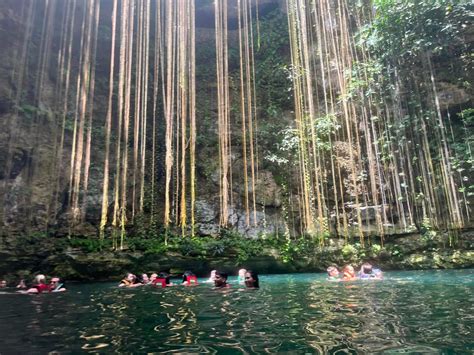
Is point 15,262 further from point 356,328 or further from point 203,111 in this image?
point 356,328

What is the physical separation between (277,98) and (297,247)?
552 cm

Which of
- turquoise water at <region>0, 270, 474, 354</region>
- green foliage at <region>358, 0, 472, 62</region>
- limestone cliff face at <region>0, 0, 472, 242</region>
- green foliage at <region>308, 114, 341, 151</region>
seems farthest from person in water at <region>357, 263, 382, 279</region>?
green foliage at <region>358, 0, 472, 62</region>

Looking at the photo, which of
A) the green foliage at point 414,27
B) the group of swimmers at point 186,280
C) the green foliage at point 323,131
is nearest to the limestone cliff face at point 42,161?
the green foliage at point 323,131

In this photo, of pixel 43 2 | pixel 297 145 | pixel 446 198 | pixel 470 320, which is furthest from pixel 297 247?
pixel 43 2

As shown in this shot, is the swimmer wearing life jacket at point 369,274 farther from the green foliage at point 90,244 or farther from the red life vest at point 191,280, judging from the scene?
the green foliage at point 90,244

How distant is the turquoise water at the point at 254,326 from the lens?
2396 millimetres

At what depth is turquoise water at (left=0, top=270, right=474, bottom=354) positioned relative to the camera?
2.40 m

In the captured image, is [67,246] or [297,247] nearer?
[67,246]

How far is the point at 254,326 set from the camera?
10.0 feet

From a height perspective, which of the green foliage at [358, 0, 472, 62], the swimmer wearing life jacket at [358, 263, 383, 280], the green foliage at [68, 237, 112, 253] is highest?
the green foliage at [358, 0, 472, 62]

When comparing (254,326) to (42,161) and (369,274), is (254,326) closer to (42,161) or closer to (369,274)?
(369,274)

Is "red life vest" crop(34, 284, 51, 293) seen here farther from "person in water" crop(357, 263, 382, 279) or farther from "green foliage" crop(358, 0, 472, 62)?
"green foliage" crop(358, 0, 472, 62)

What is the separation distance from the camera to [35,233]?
9719mm

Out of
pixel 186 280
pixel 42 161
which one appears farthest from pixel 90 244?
pixel 186 280
